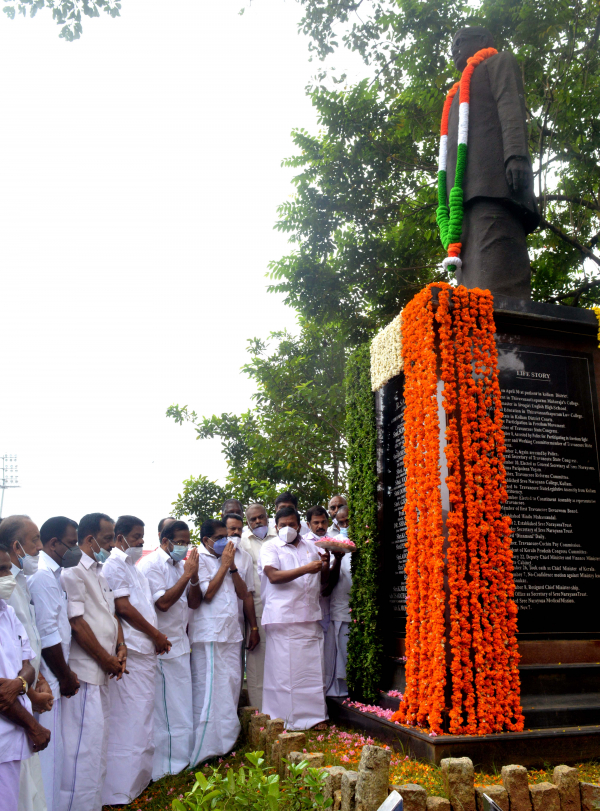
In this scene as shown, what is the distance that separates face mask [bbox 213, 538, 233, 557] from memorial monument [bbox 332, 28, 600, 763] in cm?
152

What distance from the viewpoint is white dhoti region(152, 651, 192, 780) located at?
222 inches

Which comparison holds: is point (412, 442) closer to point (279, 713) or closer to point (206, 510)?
point (279, 713)

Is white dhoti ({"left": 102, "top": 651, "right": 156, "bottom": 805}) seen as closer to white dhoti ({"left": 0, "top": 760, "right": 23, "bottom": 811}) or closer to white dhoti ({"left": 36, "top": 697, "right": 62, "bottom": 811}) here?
white dhoti ({"left": 36, "top": 697, "right": 62, "bottom": 811})

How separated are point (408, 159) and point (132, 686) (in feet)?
30.5

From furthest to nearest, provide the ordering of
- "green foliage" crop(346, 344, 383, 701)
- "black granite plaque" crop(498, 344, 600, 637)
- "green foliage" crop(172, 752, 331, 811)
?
"green foliage" crop(346, 344, 383, 701) → "black granite plaque" crop(498, 344, 600, 637) → "green foliage" crop(172, 752, 331, 811)

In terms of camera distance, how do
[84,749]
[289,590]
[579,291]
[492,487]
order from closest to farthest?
[84,749]
[492,487]
[289,590]
[579,291]

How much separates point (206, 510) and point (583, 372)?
933cm

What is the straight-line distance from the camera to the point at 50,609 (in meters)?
4.35

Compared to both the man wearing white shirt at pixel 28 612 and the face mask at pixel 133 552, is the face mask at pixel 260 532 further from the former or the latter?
the man wearing white shirt at pixel 28 612

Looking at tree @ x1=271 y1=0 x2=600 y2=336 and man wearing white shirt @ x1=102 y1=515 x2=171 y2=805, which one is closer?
man wearing white shirt @ x1=102 y1=515 x2=171 y2=805

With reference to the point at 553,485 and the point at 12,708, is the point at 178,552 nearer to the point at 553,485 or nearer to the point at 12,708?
the point at 12,708

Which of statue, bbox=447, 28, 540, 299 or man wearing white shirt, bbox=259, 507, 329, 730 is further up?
statue, bbox=447, 28, 540, 299

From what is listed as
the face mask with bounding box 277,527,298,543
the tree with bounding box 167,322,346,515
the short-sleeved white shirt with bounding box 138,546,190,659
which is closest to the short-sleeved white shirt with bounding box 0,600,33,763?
the short-sleeved white shirt with bounding box 138,546,190,659

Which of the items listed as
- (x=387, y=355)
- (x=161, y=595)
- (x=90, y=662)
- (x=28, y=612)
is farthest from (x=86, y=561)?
(x=387, y=355)
